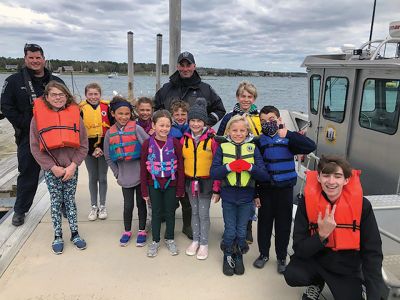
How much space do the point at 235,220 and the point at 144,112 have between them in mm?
1526

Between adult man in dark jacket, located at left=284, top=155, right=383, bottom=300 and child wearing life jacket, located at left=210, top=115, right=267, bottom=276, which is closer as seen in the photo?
adult man in dark jacket, located at left=284, top=155, right=383, bottom=300

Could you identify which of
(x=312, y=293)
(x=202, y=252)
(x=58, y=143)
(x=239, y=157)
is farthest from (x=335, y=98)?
(x=58, y=143)

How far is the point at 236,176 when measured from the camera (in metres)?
2.96

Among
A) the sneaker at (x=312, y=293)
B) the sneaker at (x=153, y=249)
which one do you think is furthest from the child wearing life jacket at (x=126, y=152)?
the sneaker at (x=312, y=293)

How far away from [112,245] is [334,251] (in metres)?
2.17

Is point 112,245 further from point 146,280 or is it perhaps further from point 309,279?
point 309,279

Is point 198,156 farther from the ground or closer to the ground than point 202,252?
farther from the ground

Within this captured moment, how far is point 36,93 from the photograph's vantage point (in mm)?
3637

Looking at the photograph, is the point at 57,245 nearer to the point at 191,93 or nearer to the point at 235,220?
the point at 235,220

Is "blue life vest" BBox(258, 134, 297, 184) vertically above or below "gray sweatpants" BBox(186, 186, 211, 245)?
above

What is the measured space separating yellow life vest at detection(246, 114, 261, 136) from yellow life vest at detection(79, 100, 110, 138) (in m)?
1.59

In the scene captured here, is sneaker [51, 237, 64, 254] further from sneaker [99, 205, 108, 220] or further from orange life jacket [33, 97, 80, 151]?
orange life jacket [33, 97, 80, 151]

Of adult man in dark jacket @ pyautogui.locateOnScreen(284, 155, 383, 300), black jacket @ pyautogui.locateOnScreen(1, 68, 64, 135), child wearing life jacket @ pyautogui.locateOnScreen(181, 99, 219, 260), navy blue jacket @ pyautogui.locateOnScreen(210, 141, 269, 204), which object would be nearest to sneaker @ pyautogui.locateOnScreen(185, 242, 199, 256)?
child wearing life jacket @ pyautogui.locateOnScreen(181, 99, 219, 260)

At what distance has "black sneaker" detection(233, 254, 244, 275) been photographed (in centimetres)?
309
